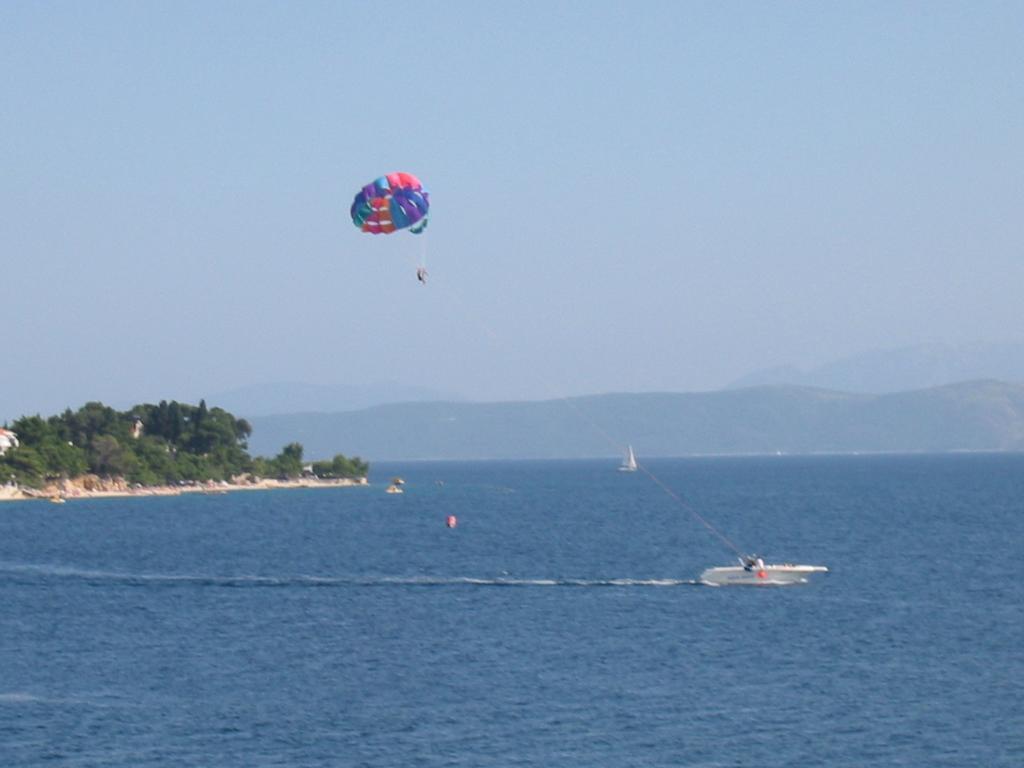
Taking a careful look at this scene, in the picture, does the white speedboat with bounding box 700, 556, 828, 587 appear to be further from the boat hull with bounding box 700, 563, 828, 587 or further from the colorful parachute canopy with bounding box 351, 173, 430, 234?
the colorful parachute canopy with bounding box 351, 173, 430, 234

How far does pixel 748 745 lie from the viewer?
142 ft

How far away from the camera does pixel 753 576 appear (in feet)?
262

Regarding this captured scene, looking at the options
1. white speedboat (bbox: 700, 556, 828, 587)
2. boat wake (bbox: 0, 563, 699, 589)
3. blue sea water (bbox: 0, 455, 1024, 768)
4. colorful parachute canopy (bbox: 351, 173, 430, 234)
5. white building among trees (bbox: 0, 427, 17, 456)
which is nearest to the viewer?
blue sea water (bbox: 0, 455, 1024, 768)

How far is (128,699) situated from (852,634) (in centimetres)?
2895

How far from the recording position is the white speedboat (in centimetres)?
7994

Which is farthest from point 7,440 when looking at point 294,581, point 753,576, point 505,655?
point 505,655

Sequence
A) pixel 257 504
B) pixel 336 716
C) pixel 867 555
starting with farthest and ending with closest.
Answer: pixel 257 504 < pixel 867 555 < pixel 336 716

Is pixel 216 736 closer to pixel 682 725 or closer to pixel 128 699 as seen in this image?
pixel 128 699

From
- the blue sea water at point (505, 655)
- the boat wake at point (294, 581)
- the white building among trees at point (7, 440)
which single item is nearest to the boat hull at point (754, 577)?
the boat wake at point (294, 581)

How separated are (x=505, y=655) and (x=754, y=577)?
25.1m

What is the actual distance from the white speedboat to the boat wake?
1.17 metres

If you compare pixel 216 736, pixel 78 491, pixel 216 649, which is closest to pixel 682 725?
pixel 216 736

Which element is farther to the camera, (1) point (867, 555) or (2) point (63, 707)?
(1) point (867, 555)

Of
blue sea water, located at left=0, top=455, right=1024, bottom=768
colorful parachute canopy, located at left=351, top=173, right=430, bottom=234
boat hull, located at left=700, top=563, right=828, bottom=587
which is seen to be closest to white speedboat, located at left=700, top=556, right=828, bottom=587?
boat hull, located at left=700, top=563, right=828, bottom=587
